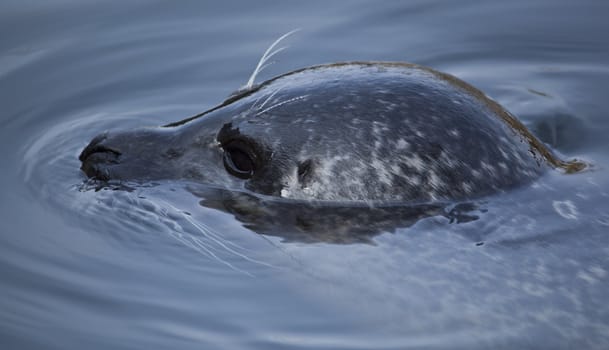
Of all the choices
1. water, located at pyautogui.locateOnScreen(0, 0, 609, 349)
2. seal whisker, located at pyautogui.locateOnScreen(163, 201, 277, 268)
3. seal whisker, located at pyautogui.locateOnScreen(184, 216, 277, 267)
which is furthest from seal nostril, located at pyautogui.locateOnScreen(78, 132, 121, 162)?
seal whisker, located at pyautogui.locateOnScreen(184, 216, 277, 267)

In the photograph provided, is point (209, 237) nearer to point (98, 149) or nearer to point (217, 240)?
point (217, 240)

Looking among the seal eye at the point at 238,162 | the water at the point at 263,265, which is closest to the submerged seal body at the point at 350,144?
the seal eye at the point at 238,162

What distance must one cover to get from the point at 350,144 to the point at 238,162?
1.94 ft

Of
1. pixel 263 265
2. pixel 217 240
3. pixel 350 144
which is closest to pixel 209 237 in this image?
pixel 217 240

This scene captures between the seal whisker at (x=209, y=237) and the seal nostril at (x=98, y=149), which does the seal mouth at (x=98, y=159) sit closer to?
the seal nostril at (x=98, y=149)

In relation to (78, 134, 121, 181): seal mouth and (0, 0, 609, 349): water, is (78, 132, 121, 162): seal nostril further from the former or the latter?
(0, 0, 609, 349): water

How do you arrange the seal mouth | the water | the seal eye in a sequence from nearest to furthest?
the water, the seal eye, the seal mouth

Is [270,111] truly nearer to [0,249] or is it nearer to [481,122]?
[481,122]

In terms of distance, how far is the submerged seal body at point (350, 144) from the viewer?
171 inches

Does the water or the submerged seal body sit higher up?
the submerged seal body

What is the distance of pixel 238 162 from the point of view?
4.57m

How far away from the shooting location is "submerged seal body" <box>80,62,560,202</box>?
4340mm

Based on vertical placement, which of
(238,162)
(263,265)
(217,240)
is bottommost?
(263,265)

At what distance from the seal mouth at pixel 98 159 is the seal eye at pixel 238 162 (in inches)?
23.2
